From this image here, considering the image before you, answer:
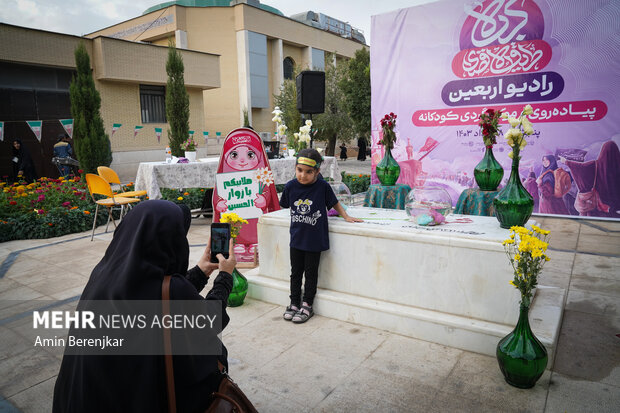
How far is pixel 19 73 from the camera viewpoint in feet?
44.5

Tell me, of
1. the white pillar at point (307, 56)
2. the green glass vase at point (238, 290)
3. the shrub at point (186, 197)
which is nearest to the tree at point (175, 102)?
the shrub at point (186, 197)

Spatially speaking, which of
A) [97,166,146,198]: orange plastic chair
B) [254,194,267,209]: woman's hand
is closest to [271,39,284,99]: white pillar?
[97,166,146,198]: orange plastic chair

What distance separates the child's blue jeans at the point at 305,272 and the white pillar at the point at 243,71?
69.8 feet

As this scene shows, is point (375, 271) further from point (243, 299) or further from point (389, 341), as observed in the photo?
point (243, 299)

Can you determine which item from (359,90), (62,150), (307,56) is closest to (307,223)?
(62,150)

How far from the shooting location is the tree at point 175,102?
11344 mm

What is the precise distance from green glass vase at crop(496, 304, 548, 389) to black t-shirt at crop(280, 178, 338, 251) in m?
1.51

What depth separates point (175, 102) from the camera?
1141cm

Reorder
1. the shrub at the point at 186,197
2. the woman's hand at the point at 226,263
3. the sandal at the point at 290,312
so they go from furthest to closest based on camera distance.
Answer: the shrub at the point at 186,197 → the sandal at the point at 290,312 → the woman's hand at the point at 226,263

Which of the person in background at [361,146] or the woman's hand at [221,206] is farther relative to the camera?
the person in background at [361,146]

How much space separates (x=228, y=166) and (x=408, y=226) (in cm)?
262

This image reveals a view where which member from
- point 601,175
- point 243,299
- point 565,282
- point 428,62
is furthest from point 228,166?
point 601,175

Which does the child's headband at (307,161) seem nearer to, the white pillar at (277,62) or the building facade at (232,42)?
the building facade at (232,42)

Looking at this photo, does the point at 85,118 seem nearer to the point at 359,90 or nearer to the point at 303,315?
the point at 303,315
